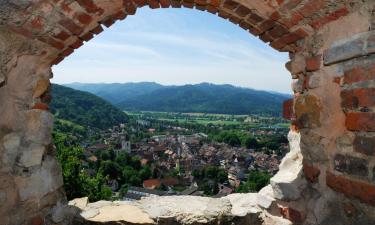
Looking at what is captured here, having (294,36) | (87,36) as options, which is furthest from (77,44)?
(294,36)

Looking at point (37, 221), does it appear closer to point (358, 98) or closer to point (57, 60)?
point (57, 60)

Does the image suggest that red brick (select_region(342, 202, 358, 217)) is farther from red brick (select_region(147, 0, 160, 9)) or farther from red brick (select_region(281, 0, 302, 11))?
red brick (select_region(147, 0, 160, 9))

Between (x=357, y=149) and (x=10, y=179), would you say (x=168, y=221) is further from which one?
(x=357, y=149)

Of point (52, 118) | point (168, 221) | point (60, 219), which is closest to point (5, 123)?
point (52, 118)

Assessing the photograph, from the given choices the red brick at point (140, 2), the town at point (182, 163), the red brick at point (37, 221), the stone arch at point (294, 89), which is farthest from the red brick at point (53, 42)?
the town at point (182, 163)

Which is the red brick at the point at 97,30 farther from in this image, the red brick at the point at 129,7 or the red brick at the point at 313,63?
the red brick at the point at 313,63

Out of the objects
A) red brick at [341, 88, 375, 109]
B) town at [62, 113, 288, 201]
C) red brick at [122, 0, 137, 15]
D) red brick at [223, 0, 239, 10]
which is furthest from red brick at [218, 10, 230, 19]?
town at [62, 113, 288, 201]

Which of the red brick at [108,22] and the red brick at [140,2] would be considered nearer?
the red brick at [140,2]
